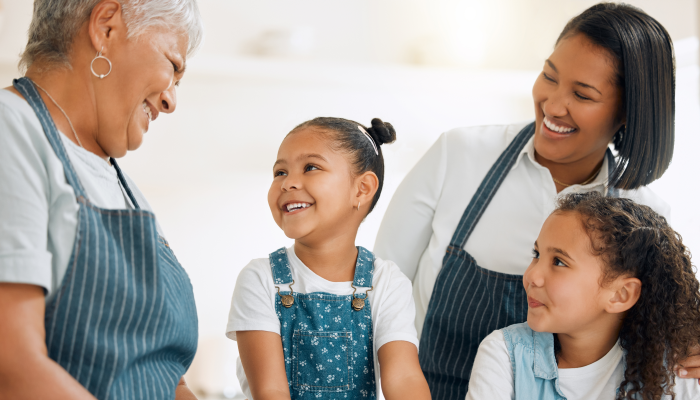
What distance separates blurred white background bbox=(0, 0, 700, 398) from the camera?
2705 mm

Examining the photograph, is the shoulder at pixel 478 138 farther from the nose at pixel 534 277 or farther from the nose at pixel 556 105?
the nose at pixel 534 277

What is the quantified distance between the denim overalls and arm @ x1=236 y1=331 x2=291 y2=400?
5 cm

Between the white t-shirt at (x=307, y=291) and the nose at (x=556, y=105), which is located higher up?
the nose at (x=556, y=105)

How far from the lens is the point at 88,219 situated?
86 centimetres

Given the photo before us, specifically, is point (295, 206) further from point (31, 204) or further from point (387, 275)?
point (31, 204)

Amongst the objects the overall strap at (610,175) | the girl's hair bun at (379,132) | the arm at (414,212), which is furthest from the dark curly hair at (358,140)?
the overall strap at (610,175)

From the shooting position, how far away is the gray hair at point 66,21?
0.97m

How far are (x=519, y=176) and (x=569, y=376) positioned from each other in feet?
1.73

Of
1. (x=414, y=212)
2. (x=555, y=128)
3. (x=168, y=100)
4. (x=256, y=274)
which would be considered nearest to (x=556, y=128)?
(x=555, y=128)

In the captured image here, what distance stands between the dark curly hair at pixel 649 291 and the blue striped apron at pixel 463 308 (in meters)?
0.21

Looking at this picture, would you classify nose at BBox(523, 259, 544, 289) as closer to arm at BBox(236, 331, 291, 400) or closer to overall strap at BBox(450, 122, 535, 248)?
overall strap at BBox(450, 122, 535, 248)

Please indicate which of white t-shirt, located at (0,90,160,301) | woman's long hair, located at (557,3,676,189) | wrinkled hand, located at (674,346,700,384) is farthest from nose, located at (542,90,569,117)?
white t-shirt, located at (0,90,160,301)

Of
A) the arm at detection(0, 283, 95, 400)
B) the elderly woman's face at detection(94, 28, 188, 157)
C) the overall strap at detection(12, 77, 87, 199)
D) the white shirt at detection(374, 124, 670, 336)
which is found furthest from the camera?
the white shirt at detection(374, 124, 670, 336)

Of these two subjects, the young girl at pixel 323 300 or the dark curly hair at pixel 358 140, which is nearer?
the young girl at pixel 323 300
